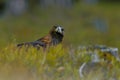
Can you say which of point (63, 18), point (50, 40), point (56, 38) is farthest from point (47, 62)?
point (63, 18)

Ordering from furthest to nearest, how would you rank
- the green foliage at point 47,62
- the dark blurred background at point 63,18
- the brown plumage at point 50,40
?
the dark blurred background at point 63,18
the brown plumage at point 50,40
the green foliage at point 47,62

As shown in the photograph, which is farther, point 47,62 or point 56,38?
point 56,38

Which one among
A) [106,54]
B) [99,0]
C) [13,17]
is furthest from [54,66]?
[99,0]

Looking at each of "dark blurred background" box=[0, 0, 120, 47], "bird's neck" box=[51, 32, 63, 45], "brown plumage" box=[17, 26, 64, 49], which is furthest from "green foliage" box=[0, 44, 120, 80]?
"dark blurred background" box=[0, 0, 120, 47]

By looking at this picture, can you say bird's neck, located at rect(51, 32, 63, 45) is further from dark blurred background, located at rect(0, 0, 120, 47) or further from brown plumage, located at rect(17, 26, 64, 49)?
dark blurred background, located at rect(0, 0, 120, 47)

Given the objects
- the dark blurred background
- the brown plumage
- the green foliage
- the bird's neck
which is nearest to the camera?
the green foliage

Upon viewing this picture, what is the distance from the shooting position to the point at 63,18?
102ft

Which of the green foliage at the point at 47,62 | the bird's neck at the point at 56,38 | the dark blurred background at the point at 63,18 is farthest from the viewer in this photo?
the dark blurred background at the point at 63,18

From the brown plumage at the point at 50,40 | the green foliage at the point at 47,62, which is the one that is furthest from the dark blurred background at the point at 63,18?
the green foliage at the point at 47,62

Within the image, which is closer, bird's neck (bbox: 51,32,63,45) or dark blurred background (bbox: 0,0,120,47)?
bird's neck (bbox: 51,32,63,45)

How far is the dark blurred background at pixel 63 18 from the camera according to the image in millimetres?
24281

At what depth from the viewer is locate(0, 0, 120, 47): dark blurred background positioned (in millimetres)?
24281

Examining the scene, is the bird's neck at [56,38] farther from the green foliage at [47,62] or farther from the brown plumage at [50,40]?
the green foliage at [47,62]

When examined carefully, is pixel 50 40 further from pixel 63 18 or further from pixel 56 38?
pixel 63 18
